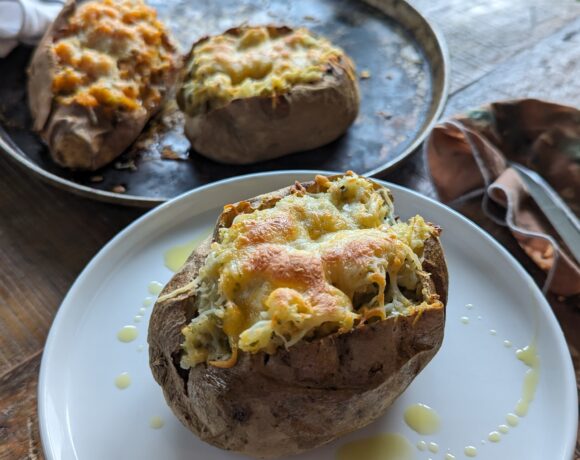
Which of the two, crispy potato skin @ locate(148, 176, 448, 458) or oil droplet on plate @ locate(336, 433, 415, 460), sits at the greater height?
crispy potato skin @ locate(148, 176, 448, 458)

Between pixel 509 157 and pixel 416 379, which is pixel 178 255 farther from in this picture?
pixel 509 157

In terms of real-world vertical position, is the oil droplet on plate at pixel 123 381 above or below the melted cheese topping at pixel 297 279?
below

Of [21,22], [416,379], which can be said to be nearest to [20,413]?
[416,379]

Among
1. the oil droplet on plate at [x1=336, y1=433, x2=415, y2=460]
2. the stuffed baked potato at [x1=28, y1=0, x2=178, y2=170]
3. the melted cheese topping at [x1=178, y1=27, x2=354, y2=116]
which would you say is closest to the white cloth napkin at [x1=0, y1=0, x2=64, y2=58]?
the stuffed baked potato at [x1=28, y1=0, x2=178, y2=170]

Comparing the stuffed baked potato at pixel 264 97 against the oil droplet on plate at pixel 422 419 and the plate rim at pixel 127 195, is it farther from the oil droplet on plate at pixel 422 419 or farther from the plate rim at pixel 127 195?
the oil droplet on plate at pixel 422 419

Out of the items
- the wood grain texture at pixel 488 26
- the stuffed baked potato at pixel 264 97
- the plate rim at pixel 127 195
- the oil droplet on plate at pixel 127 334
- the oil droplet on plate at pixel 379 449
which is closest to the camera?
the oil droplet on plate at pixel 379 449

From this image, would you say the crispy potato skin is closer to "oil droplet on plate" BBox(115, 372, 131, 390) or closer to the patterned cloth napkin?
"oil droplet on plate" BBox(115, 372, 131, 390)

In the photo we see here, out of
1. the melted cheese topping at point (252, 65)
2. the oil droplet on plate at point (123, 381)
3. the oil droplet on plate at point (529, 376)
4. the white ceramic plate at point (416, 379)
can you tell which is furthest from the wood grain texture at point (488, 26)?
the oil droplet on plate at point (123, 381)
